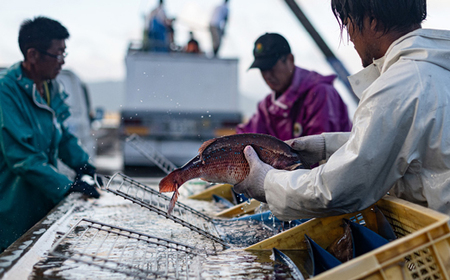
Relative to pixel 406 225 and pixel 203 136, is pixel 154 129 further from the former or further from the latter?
pixel 406 225

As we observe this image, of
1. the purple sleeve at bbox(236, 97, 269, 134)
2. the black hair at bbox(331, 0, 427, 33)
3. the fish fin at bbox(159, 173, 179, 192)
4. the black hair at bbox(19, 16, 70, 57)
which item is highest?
the black hair at bbox(331, 0, 427, 33)

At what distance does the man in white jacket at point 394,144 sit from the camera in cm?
157

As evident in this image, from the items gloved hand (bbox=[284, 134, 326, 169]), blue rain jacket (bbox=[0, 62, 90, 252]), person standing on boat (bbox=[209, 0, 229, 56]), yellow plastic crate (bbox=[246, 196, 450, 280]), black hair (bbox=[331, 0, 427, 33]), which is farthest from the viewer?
person standing on boat (bbox=[209, 0, 229, 56])

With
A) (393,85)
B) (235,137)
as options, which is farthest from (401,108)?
(235,137)

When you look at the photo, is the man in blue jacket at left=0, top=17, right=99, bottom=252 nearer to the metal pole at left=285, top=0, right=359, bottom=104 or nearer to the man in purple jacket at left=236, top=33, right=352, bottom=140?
the man in purple jacket at left=236, top=33, right=352, bottom=140

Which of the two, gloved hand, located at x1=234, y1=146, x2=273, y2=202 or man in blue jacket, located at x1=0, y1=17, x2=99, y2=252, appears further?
man in blue jacket, located at x1=0, y1=17, x2=99, y2=252

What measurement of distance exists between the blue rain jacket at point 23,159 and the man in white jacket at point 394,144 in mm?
2059

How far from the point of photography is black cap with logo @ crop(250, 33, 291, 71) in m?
4.10

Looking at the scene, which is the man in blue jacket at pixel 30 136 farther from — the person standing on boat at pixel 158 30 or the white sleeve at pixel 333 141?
the person standing on boat at pixel 158 30

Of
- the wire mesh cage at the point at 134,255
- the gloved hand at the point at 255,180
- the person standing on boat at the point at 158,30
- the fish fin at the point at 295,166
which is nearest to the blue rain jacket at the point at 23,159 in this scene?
the wire mesh cage at the point at 134,255

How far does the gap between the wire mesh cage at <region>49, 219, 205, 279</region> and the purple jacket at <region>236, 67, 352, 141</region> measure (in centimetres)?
232

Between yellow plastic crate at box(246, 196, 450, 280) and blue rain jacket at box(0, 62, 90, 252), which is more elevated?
yellow plastic crate at box(246, 196, 450, 280)

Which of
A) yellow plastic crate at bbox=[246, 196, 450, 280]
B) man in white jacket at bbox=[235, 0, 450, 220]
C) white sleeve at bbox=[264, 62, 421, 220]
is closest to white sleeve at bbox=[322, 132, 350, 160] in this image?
man in white jacket at bbox=[235, 0, 450, 220]

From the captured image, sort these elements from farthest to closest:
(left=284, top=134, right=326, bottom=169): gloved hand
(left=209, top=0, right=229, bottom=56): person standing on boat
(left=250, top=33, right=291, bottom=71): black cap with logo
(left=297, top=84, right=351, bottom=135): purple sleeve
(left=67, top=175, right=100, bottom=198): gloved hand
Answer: (left=209, top=0, right=229, bottom=56): person standing on boat
(left=250, top=33, right=291, bottom=71): black cap with logo
(left=297, top=84, right=351, bottom=135): purple sleeve
(left=67, top=175, right=100, bottom=198): gloved hand
(left=284, top=134, right=326, bottom=169): gloved hand
